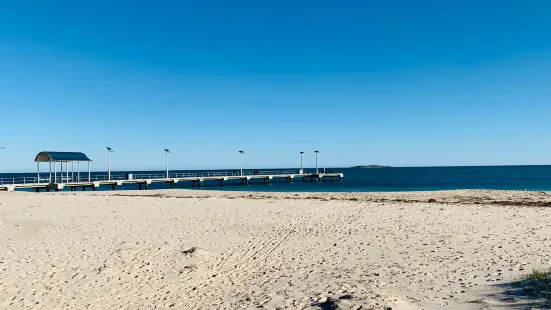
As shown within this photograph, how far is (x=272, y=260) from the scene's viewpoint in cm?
956

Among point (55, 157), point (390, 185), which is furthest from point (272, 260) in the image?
point (390, 185)

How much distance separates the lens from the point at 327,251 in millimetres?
10273

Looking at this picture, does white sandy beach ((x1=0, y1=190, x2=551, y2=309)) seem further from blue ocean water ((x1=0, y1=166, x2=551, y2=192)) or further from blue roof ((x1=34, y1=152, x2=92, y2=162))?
blue ocean water ((x1=0, y1=166, x2=551, y2=192))

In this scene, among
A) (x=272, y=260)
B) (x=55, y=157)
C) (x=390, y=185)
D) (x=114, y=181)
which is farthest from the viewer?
(x=390, y=185)

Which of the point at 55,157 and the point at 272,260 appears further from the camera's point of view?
the point at 55,157

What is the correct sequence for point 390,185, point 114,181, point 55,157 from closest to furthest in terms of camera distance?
1. point 55,157
2. point 114,181
3. point 390,185

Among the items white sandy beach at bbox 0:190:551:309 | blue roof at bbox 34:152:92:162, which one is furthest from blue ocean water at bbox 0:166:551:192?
white sandy beach at bbox 0:190:551:309

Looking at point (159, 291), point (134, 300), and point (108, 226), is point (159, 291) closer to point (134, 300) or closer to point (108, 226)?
point (134, 300)

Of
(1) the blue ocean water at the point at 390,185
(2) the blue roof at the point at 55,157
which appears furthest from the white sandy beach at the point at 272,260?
(1) the blue ocean water at the point at 390,185

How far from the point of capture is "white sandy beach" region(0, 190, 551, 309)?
670cm

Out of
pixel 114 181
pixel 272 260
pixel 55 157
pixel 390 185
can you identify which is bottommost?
pixel 390 185

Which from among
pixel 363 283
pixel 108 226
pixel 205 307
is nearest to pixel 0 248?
pixel 108 226

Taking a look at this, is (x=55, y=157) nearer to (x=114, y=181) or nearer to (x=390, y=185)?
(x=114, y=181)

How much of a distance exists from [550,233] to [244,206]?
1366cm
